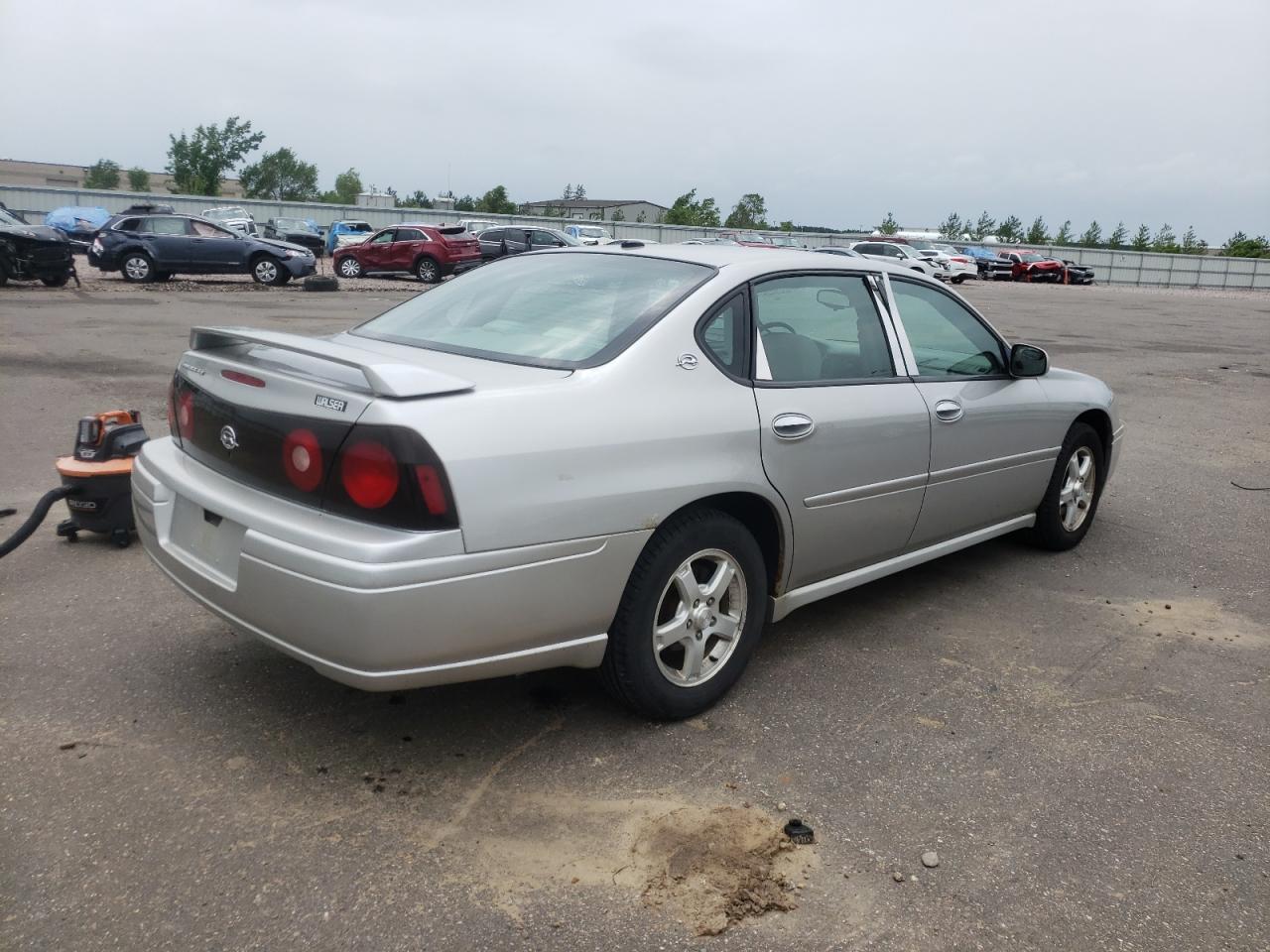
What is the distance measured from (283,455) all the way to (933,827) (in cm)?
208

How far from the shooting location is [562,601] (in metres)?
2.93

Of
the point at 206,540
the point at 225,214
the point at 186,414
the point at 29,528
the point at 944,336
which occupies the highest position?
the point at 225,214

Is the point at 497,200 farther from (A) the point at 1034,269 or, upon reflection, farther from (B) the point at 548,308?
(B) the point at 548,308

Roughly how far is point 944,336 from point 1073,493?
1432mm

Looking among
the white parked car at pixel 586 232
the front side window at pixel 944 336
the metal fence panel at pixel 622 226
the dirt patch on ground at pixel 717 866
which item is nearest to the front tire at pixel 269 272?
the white parked car at pixel 586 232

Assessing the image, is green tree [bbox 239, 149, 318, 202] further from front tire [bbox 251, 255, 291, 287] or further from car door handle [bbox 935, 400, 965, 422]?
car door handle [bbox 935, 400, 965, 422]

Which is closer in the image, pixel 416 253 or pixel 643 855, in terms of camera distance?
pixel 643 855

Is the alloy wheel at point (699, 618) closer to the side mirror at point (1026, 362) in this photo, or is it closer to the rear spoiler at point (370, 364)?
the rear spoiler at point (370, 364)

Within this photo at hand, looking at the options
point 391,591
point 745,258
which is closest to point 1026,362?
point 745,258

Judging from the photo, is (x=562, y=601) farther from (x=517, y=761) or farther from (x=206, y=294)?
(x=206, y=294)

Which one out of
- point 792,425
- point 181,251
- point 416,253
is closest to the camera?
point 792,425

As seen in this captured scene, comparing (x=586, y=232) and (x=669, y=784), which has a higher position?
(x=586, y=232)

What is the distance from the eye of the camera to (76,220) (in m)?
34.7

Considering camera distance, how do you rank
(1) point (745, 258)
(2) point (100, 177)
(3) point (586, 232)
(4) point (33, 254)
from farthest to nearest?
(2) point (100, 177) → (3) point (586, 232) → (4) point (33, 254) → (1) point (745, 258)
